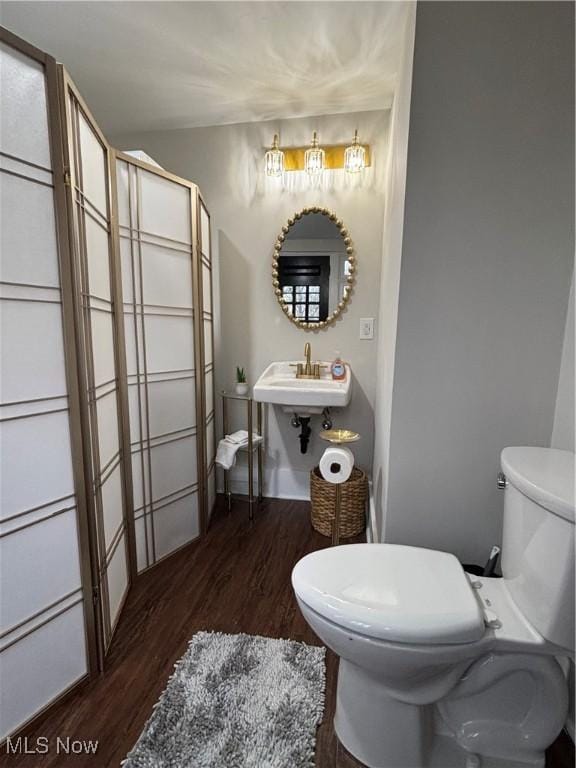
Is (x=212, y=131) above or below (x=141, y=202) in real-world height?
above

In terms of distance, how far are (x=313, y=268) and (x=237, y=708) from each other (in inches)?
81.9

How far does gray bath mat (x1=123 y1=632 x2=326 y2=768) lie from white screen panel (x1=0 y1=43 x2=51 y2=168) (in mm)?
1652

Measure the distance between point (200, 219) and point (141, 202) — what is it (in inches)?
14.5

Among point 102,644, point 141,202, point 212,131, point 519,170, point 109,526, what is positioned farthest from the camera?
point 212,131

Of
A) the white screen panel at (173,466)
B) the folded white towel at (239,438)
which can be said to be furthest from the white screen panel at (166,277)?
the folded white towel at (239,438)

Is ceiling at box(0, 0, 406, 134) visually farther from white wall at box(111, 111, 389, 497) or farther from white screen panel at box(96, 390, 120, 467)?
white screen panel at box(96, 390, 120, 467)

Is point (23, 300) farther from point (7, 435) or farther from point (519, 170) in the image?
point (519, 170)

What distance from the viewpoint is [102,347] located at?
132 centimetres

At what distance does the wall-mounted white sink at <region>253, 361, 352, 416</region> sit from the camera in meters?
1.84

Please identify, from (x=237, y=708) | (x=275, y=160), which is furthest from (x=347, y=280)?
(x=237, y=708)

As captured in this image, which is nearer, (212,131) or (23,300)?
(23,300)

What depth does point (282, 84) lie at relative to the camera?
1775 mm

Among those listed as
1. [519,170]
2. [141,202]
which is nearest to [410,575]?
[519,170]

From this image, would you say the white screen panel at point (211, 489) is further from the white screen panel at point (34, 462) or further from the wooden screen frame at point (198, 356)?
the white screen panel at point (34, 462)
